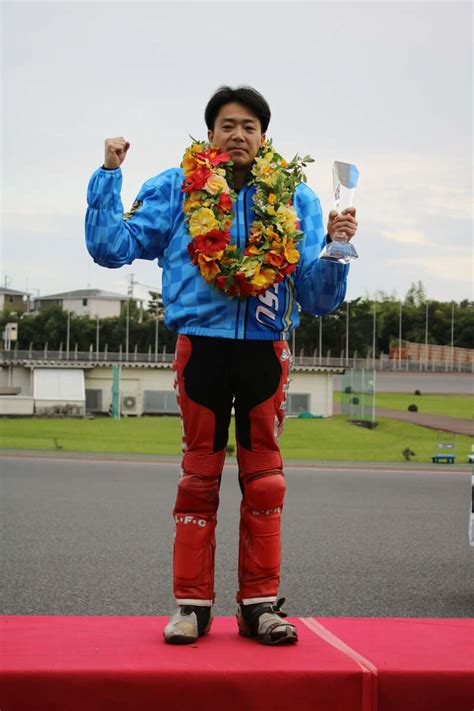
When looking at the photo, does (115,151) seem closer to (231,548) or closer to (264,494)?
(264,494)

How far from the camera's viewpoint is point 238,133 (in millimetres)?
4305

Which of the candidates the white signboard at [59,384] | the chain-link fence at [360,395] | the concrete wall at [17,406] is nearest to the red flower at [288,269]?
the chain-link fence at [360,395]

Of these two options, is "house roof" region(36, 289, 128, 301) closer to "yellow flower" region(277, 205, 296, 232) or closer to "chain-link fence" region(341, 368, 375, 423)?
"chain-link fence" region(341, 368, 375, 423)

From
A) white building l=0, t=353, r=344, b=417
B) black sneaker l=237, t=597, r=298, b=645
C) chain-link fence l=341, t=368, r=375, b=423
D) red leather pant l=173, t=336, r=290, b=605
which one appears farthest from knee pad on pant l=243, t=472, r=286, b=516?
white building l=0, t=353, r=344, b=417

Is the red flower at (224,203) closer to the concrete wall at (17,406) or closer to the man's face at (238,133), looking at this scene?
the man's face at (238,133)

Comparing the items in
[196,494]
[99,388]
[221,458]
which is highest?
[221,458]

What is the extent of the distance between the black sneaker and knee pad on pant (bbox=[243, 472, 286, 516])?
0.35 meters

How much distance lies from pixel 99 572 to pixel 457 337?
129761 millimetres

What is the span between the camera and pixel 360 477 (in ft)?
58.4

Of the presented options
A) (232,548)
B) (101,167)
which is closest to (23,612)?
(101,167)

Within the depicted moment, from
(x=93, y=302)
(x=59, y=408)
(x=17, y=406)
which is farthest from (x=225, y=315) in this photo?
(x=93, y=302)

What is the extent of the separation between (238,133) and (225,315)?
2.44 ft

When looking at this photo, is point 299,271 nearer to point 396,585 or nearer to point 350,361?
point 396,585

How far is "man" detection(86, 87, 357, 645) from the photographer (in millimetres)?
4078
